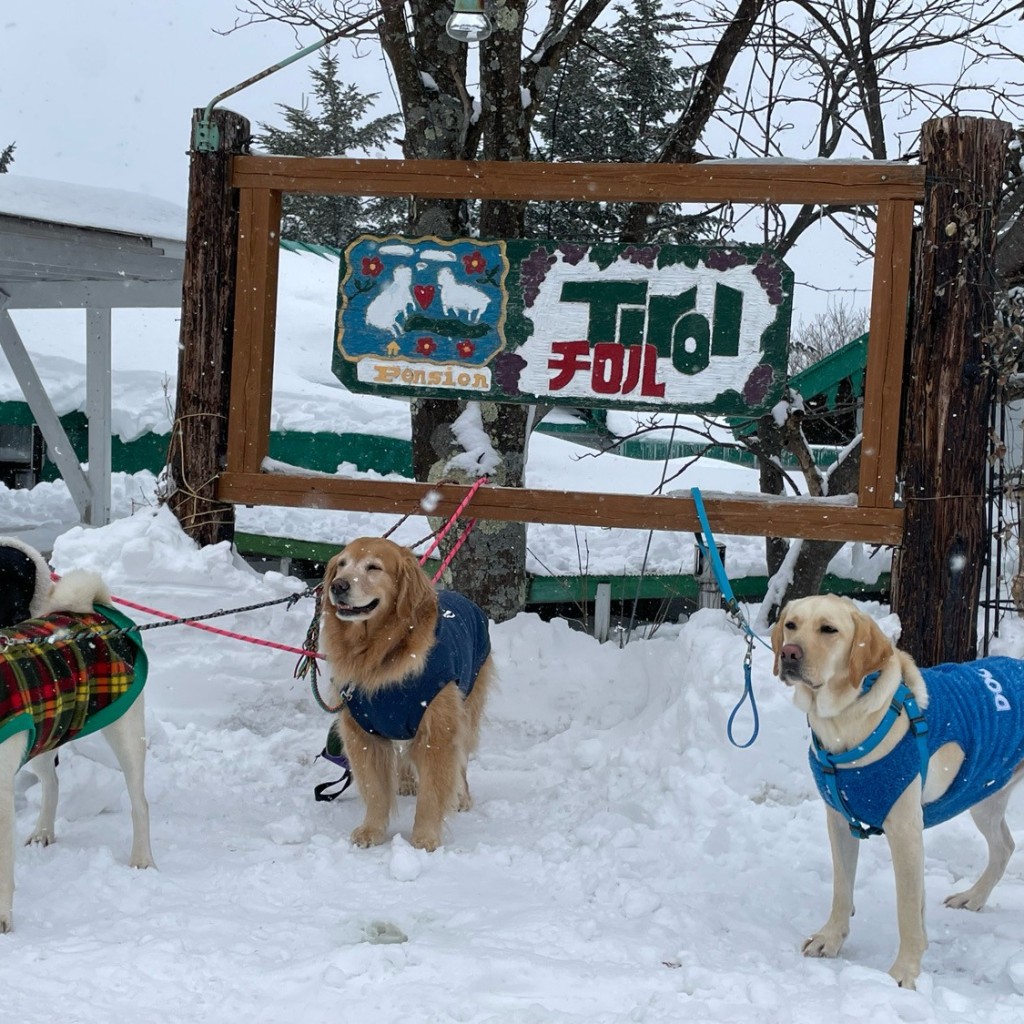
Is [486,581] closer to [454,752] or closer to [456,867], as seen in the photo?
[454,752]

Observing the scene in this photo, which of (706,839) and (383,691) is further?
(383,691)

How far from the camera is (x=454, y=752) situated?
4812 millimetres

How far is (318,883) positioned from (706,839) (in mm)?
1486

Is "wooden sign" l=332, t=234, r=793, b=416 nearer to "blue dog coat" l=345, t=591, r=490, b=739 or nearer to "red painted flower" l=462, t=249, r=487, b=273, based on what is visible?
"red painted flower" l=462, t=249, r=487, b=273

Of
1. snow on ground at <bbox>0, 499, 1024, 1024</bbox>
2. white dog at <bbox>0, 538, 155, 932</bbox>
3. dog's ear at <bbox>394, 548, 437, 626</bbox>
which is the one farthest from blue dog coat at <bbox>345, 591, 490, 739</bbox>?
white dog at <bbox>0, 538, 155, 932</bbox>

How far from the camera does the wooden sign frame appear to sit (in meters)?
5.45

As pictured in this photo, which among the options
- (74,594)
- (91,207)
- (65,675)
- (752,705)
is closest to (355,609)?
(74,594)

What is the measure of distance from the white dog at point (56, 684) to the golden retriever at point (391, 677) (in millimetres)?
860

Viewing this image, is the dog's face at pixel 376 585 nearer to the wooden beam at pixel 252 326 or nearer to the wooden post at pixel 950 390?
the wooden beam at pixel 252 326

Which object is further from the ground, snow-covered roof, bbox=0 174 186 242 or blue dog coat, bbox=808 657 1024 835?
snow-covered roof, bbox=0 174 186 242

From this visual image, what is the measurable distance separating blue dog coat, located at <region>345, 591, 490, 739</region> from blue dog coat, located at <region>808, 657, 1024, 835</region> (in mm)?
1721

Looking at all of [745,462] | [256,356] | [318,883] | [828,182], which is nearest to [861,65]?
[828,182]

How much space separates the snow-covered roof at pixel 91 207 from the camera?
872 centimetres

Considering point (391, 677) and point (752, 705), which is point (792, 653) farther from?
point (391, 677)
